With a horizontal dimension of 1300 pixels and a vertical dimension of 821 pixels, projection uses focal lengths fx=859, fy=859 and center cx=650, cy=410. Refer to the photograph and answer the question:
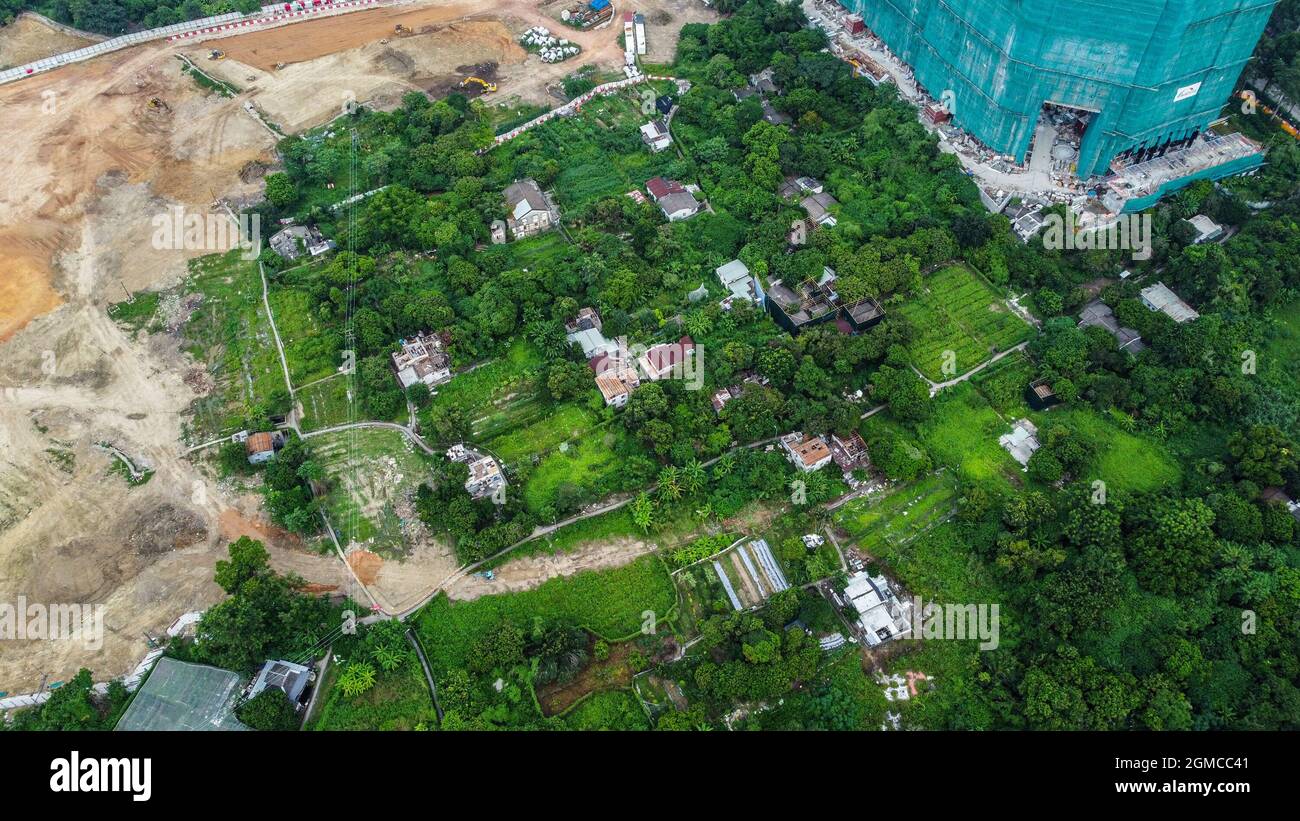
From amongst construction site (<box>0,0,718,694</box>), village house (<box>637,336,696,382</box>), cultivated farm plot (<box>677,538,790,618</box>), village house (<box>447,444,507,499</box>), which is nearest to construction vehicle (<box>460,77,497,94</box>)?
construction site (<box>0,0,718,694</box>)

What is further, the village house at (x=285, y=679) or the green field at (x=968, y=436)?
the green field at (x=968, y=436)

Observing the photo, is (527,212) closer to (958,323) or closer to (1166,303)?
(958,323)

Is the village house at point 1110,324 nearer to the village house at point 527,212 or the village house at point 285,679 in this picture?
the village house at point 527,212

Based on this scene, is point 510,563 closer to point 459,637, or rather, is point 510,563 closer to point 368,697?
point 459,637

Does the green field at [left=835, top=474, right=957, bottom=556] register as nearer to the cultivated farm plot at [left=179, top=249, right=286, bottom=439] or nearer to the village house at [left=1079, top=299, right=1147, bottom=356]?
the village house at [left=1079, top=299, right=1147, bottom=356]

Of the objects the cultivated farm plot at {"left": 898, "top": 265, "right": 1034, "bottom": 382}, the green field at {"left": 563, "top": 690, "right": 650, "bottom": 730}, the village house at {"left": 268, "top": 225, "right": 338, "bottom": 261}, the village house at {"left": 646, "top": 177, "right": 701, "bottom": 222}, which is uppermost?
the village house at {"left": 646, "top": 177, "right": 701, "bottom": 222}

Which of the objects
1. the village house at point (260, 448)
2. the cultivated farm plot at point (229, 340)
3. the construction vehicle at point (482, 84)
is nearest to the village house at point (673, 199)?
the construction vehicle at point (482, 84)

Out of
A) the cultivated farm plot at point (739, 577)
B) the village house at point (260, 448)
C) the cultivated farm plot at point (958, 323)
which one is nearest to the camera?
the cultivated farm plot at point (739, 577)
